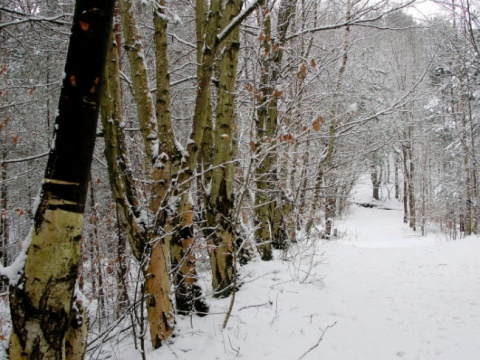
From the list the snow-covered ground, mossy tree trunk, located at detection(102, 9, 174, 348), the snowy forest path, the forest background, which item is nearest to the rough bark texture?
the forest background

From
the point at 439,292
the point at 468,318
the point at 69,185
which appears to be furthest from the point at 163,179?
the point at 439,292

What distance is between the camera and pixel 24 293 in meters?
1.47

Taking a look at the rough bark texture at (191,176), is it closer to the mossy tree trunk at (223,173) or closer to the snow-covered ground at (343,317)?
the snow-covered ground at (343,317)

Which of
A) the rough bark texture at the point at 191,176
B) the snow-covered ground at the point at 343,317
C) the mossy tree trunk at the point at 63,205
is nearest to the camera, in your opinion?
the mossy tree trunk at the point at 63,205

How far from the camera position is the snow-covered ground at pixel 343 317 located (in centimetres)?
342

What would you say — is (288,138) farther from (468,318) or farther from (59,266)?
(468,318)

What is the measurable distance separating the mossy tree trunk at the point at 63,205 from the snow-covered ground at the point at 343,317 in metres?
1.95

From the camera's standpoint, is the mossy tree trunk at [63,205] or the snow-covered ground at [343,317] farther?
the snow-covered ground at [343,317]

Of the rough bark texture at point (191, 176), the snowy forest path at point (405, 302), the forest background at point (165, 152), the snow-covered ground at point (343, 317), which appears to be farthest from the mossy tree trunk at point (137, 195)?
the snowy forest path at point (405, 302)

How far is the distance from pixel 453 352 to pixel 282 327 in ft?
5.69

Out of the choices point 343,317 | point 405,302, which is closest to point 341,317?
point 343,317

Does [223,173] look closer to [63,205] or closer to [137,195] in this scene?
[137,195]

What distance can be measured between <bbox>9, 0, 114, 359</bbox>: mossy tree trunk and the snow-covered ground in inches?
76.9

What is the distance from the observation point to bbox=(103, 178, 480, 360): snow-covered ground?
3418mm
